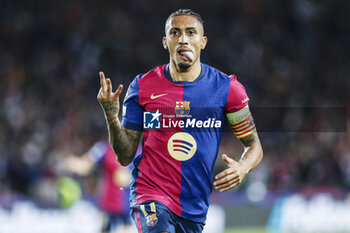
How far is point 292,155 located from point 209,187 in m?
10.7

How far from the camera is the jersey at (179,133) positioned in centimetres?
453

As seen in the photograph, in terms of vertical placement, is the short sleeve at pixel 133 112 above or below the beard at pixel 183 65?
below

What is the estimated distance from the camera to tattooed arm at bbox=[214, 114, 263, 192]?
13.8 feet

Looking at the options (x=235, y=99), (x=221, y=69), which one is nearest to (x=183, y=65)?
(x=235, y=99)

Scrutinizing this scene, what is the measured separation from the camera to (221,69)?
17250mm

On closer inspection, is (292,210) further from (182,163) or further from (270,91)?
(182,163)

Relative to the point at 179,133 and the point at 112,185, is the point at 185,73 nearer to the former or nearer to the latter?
the point at 179,133

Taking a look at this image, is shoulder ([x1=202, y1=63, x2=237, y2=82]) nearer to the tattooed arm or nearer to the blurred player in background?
the tattooed arm

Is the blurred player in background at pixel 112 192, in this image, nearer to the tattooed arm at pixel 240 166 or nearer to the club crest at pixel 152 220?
the tattooed arm at pixel 240 166

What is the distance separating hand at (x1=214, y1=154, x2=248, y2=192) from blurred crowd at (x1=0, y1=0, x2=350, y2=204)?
7974mm

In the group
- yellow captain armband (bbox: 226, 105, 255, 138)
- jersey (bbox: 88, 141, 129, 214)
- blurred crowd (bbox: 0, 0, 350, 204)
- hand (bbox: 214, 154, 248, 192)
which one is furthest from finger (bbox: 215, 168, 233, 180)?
blurred crowd (bbox: 0, 0, 350, 204)

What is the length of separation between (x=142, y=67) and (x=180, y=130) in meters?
12.4

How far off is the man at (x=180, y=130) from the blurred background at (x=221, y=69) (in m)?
6.78

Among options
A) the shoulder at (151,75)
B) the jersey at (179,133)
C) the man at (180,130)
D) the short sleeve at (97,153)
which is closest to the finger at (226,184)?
the man at (180,130)
